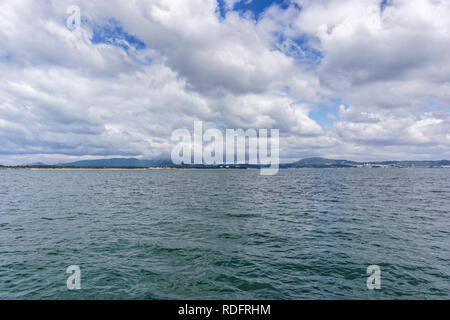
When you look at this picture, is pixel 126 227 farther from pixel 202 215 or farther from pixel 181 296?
pixel 181 296

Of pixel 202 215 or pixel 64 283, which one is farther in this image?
pixel 202 215
